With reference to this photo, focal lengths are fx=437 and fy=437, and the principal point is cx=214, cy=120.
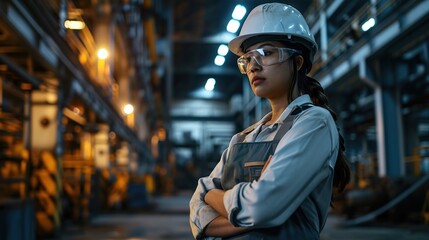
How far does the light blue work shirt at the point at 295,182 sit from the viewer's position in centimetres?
132

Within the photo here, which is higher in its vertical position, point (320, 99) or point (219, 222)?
point (320, 99)

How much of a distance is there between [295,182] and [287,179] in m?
0.03

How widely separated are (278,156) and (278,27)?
1.65 ft

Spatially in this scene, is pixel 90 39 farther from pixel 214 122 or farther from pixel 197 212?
pixel 214 122

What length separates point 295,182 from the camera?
4.34 feet

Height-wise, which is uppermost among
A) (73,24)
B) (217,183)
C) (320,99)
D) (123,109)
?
(73,24)

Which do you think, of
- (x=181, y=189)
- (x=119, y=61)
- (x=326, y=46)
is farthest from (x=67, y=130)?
(x=181, y=189)

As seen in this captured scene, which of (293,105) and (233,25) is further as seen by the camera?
(233,25)

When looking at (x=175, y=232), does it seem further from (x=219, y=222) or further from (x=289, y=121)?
(x=289, y=121)

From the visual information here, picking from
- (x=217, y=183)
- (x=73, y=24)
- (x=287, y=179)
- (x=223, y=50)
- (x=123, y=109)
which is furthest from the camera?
(x=123, y=109)

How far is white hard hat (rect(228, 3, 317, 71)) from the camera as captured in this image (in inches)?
62.6

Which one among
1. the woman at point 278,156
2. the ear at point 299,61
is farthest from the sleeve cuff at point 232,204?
the ear at point 299,61

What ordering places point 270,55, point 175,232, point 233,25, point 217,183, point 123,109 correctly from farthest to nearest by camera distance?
point 123,109 < point 175,232 < point 233,25 < point 217,183 < point 270,55

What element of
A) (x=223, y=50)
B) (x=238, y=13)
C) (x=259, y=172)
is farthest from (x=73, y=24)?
(x=259, y=172)
